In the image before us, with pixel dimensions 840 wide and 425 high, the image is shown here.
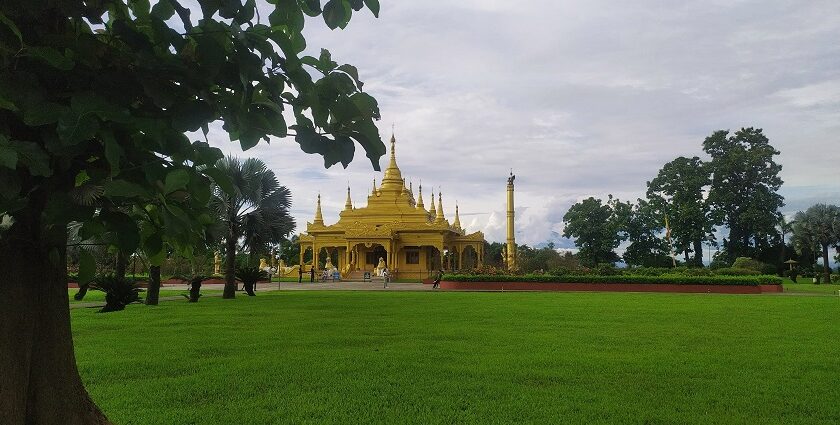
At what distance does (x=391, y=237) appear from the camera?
154 feet

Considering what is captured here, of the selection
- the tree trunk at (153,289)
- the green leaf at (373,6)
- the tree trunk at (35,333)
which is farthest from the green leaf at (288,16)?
the tree trunk at (153,289)

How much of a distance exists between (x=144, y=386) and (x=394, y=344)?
3.58m

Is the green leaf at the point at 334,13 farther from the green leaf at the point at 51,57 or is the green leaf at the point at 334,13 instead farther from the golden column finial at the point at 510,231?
the golden column finial at the point at 510,231

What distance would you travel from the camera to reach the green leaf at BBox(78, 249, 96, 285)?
288cm

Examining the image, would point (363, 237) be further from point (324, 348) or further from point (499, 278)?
point (324, 348)

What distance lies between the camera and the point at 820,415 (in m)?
5.01

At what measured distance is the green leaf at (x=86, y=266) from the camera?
2.88m

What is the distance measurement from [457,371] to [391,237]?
132 ft

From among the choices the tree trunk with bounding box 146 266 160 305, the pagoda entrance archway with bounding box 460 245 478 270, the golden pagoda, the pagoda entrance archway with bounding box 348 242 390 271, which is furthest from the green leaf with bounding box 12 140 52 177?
the pagoda entrance archway with bounding box 460 245 478 270

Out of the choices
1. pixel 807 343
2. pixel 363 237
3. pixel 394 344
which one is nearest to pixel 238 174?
pixel 394 344

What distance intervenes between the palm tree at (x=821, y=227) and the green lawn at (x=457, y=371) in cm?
4195

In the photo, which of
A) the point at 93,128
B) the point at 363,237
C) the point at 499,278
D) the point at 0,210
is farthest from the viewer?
the point at 363,237

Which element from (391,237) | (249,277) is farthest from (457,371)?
(391,237)

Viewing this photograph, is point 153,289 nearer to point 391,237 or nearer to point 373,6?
point 373,6
